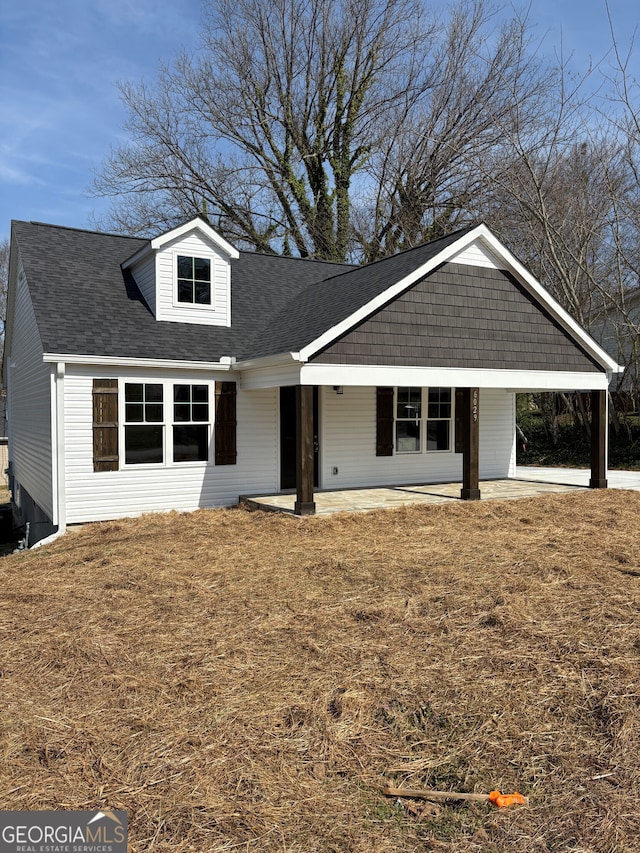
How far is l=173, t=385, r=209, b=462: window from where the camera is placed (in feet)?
36.6

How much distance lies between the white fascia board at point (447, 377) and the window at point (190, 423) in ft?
8.19

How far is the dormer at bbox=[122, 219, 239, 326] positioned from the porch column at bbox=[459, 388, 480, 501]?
5.04m

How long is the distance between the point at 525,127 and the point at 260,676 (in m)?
19.4

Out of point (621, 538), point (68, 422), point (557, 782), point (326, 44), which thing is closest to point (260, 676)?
point (557, 782)

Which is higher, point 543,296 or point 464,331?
point 543,296

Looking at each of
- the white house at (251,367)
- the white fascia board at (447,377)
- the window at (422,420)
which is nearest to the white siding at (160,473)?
the white house at (251,367)

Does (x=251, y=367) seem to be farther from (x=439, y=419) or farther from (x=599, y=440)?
(x=599, y=440)

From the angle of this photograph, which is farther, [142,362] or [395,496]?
[395,496]

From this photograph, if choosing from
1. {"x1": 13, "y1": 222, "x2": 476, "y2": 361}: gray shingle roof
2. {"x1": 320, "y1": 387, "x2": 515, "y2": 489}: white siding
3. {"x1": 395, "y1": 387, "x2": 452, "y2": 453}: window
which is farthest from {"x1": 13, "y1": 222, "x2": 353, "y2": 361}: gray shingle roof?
{"x1": 395, "y1": 387, "x2": 452, "y2": 453}: window

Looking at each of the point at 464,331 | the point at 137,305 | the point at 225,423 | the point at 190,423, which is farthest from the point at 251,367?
the point at 464,331

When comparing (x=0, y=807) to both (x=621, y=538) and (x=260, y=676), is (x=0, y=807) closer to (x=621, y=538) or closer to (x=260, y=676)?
(x=260, y=676)

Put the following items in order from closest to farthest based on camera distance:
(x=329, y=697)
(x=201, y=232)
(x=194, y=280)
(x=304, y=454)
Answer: (x=329, y=697)
(x=304, y=454)
(x=201, y=232)
(x=194, y=280)

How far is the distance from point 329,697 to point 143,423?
7.62 meters

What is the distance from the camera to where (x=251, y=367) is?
36.1ft
